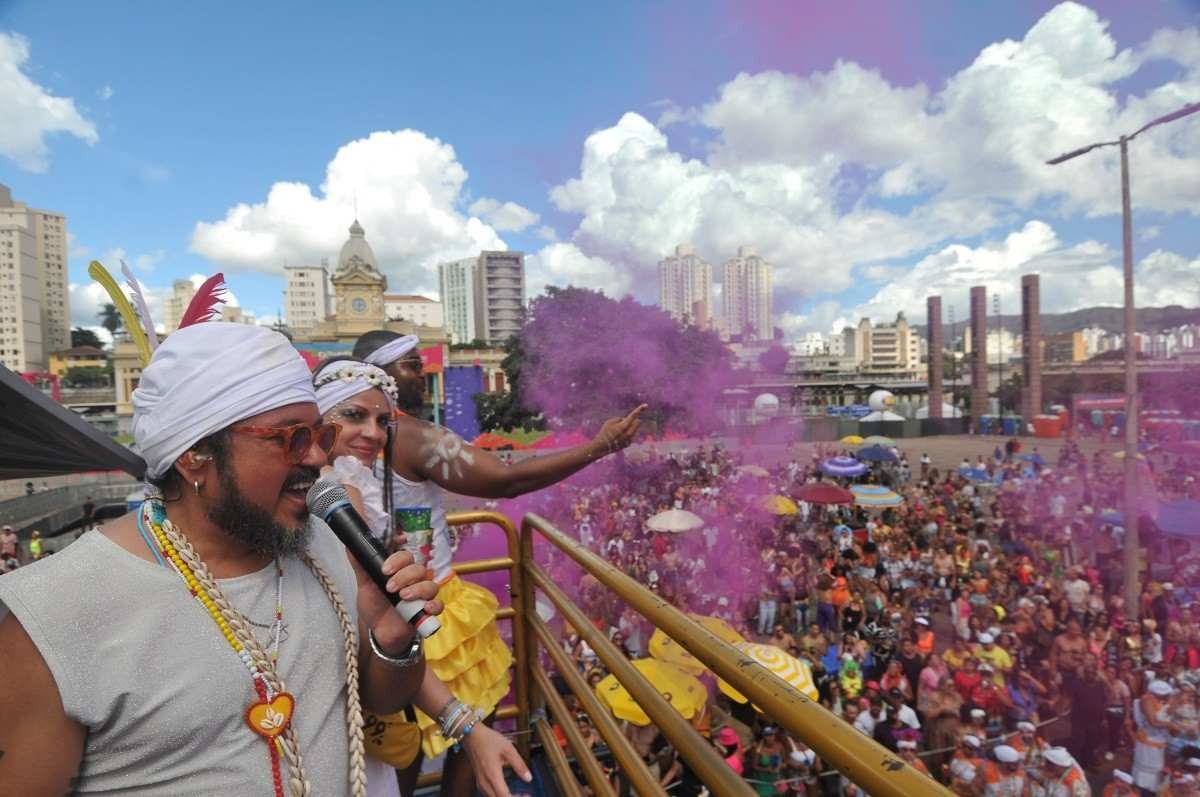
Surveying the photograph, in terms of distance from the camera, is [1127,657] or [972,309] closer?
[1127,657]

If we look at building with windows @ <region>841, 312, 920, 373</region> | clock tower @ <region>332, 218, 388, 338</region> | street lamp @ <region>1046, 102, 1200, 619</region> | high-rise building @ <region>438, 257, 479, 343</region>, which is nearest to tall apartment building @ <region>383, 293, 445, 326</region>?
high-rise building @ <region>438, 257, 479, 343</region>

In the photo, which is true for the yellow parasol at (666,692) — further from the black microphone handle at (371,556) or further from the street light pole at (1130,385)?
the street light pole at (1130,385)

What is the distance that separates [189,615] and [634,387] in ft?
52.9

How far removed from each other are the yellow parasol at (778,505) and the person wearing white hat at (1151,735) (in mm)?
6922

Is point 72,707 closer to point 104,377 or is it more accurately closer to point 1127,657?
point 1127,657

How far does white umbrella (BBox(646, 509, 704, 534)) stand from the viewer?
10.7 metres

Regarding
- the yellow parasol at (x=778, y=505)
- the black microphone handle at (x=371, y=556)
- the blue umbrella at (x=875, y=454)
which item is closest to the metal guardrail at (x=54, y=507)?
the yellow parasol at (x=778, y=505)

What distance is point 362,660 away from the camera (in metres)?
1.27

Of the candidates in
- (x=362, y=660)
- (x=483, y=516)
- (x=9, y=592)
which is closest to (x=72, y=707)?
(x=9, y=592)

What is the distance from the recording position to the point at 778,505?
1255 cm

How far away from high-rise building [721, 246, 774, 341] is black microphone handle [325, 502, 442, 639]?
424 inches

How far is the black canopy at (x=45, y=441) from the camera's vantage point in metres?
0.98

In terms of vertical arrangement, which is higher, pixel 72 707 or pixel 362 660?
pixel 72 707

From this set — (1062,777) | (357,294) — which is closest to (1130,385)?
(1062,777)
